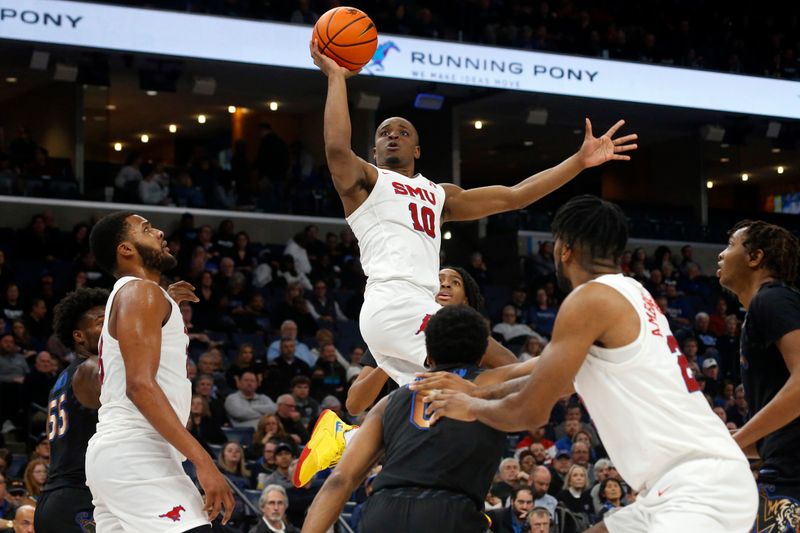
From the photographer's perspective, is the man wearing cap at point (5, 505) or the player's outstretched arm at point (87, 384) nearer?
the player's outstretched arm at point (87, 384)

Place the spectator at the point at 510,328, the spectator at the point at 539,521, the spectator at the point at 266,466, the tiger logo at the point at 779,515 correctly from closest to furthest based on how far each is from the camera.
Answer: the tiger logo at the point at 779,515 < the spectator at the point at 539,521 < the spectator at the point at 266,466 < the spectator at the point at 510,328

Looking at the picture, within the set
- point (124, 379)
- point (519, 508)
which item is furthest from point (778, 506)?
point (519, 508)

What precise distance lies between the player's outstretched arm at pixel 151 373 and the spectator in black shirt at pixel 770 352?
2143mm

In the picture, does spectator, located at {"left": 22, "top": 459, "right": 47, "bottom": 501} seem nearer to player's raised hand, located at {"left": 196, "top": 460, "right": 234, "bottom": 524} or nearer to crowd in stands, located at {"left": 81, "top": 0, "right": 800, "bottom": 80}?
player's raised hand, located at {"left": 196, "top": 460, "right": 234, "bottom": 524}

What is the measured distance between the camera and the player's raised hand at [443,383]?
4.02 meters

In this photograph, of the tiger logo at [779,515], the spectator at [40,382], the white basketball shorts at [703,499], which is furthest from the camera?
the spectator at [40,382]

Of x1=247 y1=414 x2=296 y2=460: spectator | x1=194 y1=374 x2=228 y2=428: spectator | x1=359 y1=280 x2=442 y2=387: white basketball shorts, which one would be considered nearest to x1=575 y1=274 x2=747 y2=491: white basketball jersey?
x1=359 y1=280 x2=442 y2=387: white basketball shorts

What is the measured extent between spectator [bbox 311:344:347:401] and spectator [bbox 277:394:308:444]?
1.43 m

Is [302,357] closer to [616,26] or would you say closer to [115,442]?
[115,442]

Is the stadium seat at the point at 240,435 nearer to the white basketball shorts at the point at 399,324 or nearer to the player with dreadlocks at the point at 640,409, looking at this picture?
the white basketball shorts at the point at 399,324

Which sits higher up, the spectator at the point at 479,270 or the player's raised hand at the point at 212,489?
the spectator at the point at 479,270

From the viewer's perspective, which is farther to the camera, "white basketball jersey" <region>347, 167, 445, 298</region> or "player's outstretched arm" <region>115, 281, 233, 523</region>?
"white basketball jersey" <region>347, 167, 445, 298</region>

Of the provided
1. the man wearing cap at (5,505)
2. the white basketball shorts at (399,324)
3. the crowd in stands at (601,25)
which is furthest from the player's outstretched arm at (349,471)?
the crowd in stands at (601,25)

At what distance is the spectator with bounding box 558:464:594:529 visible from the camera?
1196 cm
